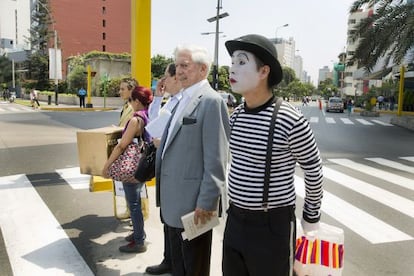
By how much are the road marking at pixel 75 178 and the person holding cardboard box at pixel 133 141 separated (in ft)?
9.40

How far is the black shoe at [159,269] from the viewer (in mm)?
3316

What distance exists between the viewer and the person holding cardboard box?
350 cm

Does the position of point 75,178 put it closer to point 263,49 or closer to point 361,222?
point 361,222

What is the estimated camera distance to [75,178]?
22.7 feet

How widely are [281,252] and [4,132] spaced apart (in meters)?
13.8

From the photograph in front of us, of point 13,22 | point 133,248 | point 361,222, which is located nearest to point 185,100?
point 133,248

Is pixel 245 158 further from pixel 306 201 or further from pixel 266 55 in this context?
pixel 266 55

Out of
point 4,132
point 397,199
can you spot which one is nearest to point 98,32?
point 4,132

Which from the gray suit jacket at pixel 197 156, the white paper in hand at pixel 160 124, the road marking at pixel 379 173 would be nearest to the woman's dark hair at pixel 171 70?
the white paper in hand at pixel 160 124

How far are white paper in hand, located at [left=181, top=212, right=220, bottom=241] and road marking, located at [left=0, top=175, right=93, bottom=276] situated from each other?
4.83ft

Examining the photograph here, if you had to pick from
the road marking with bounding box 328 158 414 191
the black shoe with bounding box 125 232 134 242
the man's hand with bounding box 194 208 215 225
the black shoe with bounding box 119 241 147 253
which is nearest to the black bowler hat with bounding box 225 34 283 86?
the man's hand with bounding box 194 208 215 225

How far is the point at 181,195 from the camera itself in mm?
2422

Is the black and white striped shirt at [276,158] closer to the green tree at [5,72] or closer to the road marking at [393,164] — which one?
the road marking at [393,164]

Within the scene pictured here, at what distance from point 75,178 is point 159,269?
13.5 ft
